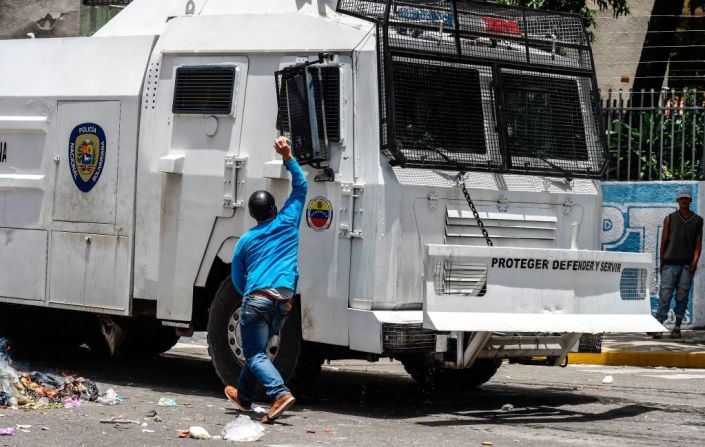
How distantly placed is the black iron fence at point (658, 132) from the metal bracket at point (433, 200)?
7.29 m

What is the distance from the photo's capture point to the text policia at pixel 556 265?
30.3ft

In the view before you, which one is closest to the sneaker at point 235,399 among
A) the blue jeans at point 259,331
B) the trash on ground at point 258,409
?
the trash on ground at point 258,409

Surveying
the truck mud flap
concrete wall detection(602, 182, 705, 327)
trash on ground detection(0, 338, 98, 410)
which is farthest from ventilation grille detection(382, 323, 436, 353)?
concrete wall detection(602, 182, 705, 327)

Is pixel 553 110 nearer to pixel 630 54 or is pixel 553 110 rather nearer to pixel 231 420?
pixel 231 420

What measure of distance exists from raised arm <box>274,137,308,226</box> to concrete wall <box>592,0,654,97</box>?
1648 cm

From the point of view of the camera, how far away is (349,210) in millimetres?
9242

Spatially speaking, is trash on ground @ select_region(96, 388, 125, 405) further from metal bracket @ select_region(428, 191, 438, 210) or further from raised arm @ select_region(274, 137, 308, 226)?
metal bracket @ select_region(428, 191, 438, 210)

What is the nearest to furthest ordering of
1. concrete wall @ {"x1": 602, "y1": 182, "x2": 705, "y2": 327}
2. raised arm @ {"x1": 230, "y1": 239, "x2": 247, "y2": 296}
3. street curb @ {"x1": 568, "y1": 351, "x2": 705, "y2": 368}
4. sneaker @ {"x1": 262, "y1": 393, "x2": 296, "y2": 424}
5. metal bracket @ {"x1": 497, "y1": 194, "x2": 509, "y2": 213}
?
sneaker @ {"x1": 262, "y1": 393, "x2": 296, "y2": 424}, raised arm @ {"x1": 230, "y1": 239, "x2": 247, "y2": 296}, metal bracket @ {"x1": 497, "y1": 194, "x2": 509, "y2": 213}, street curb @ {"x1": 568, "y1": 351, "x2": 705, "y2": 368}, concrete wall @ {"x1": 602, "y1": 182, "x2": 705, "y2": 327}

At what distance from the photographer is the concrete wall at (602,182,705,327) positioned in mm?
16844

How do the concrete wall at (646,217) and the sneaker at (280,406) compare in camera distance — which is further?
the concrete wall at (646,217)

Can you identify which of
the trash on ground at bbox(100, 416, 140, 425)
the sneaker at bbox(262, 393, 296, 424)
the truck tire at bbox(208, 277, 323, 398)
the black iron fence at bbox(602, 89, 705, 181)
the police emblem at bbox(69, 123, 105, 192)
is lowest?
the trash on ground at bbox(100, 416, 140, 425)

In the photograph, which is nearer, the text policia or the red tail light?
the text policia

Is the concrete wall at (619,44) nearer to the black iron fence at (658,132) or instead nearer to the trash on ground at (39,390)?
the black iron fence at (658,132)

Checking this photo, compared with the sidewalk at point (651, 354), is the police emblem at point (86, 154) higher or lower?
higher
